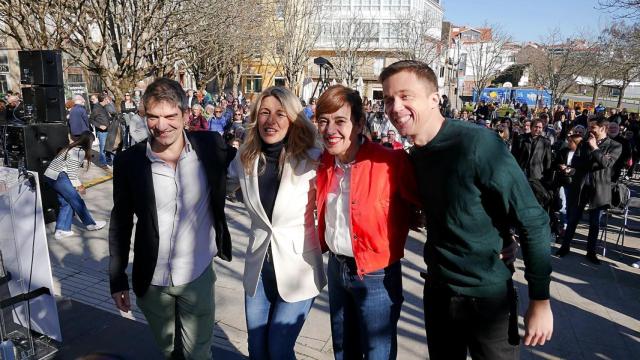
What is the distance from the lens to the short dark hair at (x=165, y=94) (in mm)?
2223

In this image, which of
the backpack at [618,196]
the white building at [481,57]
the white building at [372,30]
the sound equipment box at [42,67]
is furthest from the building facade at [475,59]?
the sound equipment box at [42,67]

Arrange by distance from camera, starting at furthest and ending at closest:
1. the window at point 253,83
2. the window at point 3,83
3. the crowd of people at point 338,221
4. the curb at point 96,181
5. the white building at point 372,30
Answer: the window at point 253,83
the white building at point 372,30
the window at point 3,83
the curb at point 96,181
the crowd of people at point 338,221

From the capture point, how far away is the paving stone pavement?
3.57 m

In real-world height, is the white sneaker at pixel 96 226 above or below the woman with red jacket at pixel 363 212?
below

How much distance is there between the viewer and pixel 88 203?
821 cm

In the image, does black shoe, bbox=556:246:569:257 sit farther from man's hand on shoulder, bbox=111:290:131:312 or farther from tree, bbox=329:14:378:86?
tree, bbox=329:14:378:86

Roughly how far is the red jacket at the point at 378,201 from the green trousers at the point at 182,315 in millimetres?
987

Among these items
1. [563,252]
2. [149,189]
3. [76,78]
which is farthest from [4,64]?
[563,252]

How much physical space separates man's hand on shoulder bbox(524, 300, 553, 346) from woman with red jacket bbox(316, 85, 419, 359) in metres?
0.66

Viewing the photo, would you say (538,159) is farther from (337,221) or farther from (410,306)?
(337,221)

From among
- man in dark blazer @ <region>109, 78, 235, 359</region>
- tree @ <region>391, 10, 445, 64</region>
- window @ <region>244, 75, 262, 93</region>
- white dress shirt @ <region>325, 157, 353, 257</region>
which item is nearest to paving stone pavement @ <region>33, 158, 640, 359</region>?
man in dark blazer @ <region>109, 78, 235, 359</region>

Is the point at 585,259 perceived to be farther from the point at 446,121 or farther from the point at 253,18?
the point at 253,18

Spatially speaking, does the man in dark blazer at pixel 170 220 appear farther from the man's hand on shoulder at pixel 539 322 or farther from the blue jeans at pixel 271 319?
the man's hand on shoulder at pixel 539 322

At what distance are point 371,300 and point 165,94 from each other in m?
1.54
